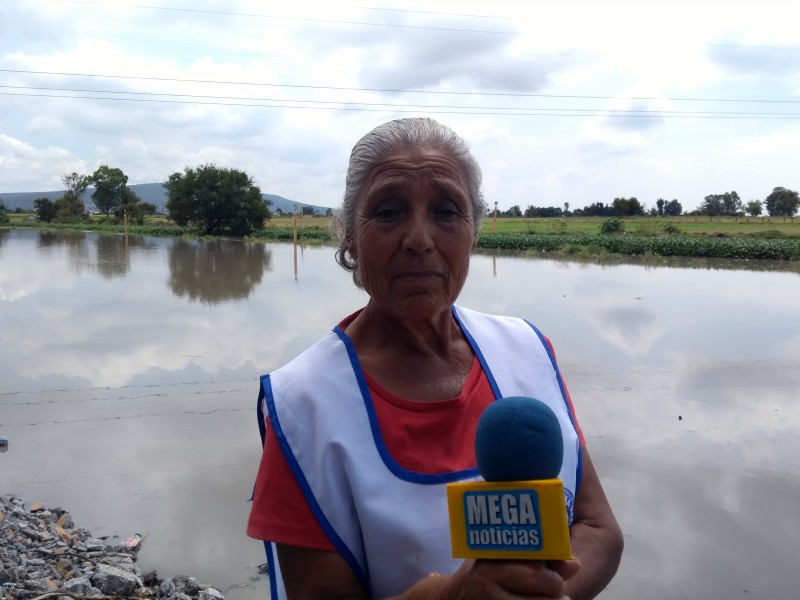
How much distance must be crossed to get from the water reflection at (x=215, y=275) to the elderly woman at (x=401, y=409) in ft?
47.5

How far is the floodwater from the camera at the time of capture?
4.56 metres

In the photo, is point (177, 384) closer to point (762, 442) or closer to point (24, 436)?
point (24, 436)

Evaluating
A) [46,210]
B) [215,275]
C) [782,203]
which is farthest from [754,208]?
[46,210]

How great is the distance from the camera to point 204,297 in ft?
53.1

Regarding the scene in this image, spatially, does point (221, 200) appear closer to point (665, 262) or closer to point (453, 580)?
point (665, 262)

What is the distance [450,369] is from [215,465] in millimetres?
4734

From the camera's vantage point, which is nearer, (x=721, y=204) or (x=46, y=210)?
(x=721, y=204)

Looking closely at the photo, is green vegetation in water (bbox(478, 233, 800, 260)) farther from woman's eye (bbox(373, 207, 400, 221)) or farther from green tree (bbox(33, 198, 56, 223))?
green tree (bbox(33, 198, 56, 223))

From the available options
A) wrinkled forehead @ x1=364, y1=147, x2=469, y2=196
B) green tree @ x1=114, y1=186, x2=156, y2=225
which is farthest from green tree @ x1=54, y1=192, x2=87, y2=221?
wrinkled forehead @ x1=364, y1=147, x2=469, y2=196

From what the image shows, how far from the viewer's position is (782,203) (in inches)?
2574

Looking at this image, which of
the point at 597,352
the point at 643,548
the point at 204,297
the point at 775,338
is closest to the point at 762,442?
the point at 643,548

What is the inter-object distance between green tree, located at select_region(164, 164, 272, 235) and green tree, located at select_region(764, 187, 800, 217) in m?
47.7

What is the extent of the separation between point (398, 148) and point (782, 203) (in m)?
74.1

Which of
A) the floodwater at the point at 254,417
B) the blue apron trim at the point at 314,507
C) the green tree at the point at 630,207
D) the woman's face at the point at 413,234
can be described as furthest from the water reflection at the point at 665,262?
the green tree at the point at 630,207
